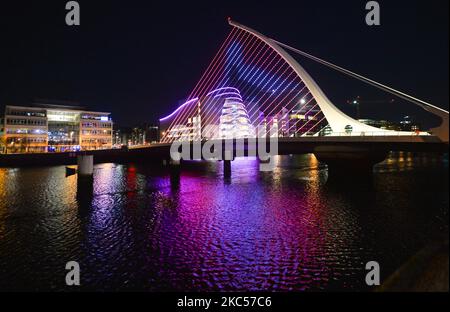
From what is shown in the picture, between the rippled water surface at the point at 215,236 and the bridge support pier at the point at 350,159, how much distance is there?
4754mm

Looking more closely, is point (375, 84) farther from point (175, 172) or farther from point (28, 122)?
point (28, 122)

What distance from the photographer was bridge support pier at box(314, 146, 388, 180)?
1323 inches

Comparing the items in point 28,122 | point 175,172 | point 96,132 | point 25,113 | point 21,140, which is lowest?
point 175,172

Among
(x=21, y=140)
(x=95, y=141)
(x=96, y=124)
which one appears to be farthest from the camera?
(x=96, y=124)

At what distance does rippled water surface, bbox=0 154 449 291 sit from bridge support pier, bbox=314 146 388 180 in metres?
4.75

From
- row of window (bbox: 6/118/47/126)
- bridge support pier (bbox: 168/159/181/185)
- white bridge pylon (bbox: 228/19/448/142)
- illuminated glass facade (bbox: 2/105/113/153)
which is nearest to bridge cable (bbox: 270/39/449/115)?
white bridge pylon (bbox: 228/19/448/142)

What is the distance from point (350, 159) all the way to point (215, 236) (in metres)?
23.6

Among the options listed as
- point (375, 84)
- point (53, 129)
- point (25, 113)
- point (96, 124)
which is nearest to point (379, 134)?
point (375, 84)

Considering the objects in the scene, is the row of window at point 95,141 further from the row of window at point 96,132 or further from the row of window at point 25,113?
the row of window at point 25,113

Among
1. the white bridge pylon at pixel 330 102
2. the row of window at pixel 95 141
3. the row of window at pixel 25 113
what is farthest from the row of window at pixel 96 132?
the white bridge pylon at pixel 330 102

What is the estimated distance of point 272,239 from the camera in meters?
15.5

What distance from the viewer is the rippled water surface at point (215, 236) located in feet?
37.0

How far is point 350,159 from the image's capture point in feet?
113

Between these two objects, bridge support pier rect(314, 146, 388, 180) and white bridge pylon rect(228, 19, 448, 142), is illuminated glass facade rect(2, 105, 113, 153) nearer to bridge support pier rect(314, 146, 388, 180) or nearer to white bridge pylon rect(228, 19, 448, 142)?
white bridge pylon rect(228, 19, 448, 142)
